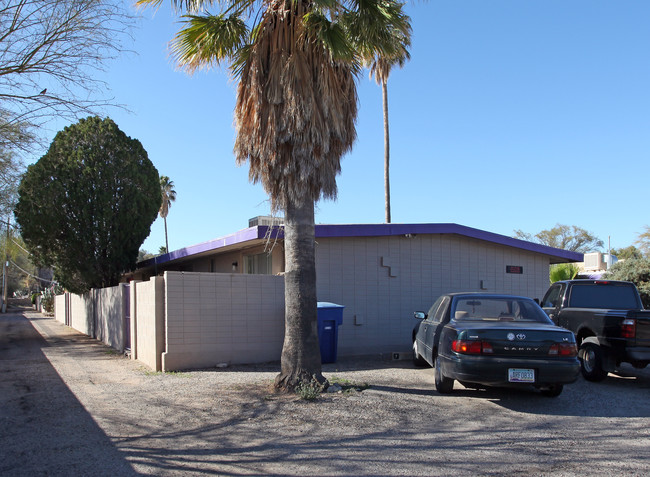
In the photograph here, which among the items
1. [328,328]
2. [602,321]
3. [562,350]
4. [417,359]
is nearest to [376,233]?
[328,328]

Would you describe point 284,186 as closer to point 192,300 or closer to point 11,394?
point 192,300

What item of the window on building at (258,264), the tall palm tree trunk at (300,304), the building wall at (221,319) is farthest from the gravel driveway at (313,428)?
the window on building at (258,264)

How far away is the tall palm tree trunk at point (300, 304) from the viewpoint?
8.69m

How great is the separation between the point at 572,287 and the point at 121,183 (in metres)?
15.6

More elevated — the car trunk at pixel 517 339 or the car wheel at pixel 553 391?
the car trunk at pixel 517 339

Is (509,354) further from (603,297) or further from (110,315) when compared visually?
(110,315)

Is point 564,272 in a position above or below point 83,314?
above

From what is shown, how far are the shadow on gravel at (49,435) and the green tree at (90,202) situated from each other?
9.45 m

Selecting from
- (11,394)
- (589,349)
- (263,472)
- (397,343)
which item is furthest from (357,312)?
(263,472)

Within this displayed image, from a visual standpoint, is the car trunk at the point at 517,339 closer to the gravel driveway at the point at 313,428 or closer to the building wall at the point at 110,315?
the gravel driveway at the point at 313,428

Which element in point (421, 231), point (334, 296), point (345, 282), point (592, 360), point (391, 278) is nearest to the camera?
point (592, 360)

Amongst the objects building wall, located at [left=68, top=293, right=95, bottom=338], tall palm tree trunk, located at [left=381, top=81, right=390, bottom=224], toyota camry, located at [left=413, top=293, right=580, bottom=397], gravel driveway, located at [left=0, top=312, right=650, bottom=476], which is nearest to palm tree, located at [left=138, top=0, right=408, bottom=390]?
gravel driveway, located at [left=0, top=312, right=650, bottom=476]

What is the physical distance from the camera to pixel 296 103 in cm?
866

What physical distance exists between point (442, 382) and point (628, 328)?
3.47 m
